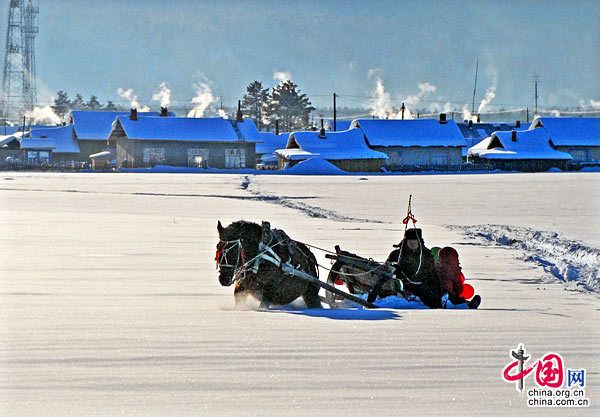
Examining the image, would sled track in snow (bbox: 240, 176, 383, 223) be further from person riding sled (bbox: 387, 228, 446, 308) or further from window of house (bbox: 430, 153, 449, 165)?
window of house (bbox: 430, 153, 449, 165)

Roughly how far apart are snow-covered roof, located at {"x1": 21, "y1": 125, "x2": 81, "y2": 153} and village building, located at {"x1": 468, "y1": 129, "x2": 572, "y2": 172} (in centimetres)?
4464

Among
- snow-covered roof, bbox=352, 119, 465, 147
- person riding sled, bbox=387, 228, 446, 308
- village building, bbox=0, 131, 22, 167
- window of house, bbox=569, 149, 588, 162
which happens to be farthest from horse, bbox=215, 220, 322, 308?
village building, bbox=0, 131, 22, 167

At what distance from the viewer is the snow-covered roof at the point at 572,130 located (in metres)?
101

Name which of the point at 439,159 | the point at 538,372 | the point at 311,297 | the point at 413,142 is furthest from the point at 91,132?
the point at 538,372

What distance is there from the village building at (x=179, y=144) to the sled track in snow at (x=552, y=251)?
2893 inches

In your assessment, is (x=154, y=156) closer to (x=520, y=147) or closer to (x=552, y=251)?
(x=520, y=147)

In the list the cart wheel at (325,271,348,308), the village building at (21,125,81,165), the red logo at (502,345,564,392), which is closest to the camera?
the red logo at (502,345,564,392)

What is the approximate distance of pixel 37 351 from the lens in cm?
721

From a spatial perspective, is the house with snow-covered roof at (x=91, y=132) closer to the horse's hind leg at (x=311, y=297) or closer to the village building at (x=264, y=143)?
the village building at (x=264, y=143)

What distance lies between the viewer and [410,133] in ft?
324

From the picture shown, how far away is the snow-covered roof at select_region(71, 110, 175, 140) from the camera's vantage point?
109812mm

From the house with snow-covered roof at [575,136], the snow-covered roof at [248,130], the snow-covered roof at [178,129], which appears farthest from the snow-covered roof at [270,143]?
the house with snow-covered roof at [575,136]

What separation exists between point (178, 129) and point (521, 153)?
3325 centimetres

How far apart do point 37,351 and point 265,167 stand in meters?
91.6
